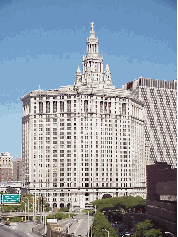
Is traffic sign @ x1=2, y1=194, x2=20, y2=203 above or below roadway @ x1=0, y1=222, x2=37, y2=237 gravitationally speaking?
above

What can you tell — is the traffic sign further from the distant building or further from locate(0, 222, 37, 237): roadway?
→ the distant building

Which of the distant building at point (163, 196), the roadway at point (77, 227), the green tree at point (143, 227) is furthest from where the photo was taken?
the roadway at point (77, 227)

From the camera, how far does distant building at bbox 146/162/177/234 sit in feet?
410

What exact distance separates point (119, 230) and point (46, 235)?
68.7 feet

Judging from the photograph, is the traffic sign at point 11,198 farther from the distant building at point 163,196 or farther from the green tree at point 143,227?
the green tree at point 143,227

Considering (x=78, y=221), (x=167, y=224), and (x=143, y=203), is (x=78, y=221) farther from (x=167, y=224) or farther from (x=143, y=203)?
(x=167, y=224)

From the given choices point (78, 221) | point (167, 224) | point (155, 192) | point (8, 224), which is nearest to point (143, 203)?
point (78, 221)

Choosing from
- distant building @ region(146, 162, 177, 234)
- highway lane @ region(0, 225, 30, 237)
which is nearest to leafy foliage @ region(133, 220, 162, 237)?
distant building @ region(146, 162, 177, 234)

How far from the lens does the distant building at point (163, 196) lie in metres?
125

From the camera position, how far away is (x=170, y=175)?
428 feet

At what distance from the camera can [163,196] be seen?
13150cm

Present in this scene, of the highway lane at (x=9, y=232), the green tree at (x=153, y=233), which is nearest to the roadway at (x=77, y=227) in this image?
the highway lane at (x=9, y=232)

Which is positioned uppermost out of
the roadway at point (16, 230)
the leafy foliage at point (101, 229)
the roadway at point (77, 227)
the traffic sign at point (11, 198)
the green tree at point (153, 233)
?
the traffic sign at point (11, 198)

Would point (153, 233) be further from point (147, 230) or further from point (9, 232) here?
point (9, 232)
